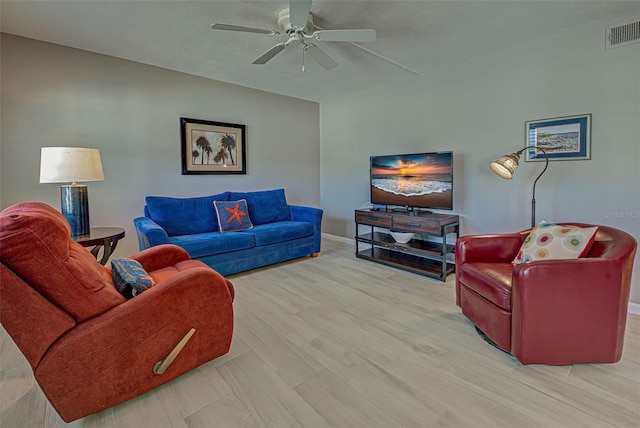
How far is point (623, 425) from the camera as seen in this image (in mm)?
1365

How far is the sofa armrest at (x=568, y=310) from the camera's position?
1.68 m

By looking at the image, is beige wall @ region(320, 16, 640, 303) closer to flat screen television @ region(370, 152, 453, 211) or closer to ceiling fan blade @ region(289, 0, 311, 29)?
flat screen television @ region(370, 152, 453, 211)

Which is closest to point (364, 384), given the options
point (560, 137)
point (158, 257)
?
point (158, 257)

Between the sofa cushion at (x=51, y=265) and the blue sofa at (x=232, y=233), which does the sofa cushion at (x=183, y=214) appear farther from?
the sofa cushion at (x=51, y=265)

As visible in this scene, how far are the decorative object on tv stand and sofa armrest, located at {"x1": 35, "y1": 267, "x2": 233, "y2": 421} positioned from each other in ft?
5.36

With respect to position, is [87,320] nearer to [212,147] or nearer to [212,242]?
[212,242]

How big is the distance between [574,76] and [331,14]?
2258mm

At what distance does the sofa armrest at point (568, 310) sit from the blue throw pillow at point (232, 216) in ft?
9.67

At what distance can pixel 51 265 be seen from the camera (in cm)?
123

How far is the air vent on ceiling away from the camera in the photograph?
2412mm

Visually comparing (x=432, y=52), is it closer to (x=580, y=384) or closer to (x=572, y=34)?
(x=572, y=34)

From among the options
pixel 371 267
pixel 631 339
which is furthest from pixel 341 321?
pixel 631 339

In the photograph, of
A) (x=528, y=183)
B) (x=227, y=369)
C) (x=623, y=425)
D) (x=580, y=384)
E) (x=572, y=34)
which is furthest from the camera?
(x=528, y=183)

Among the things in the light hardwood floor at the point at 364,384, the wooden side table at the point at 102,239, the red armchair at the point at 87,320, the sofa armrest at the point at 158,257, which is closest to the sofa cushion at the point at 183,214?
the wooden side table at the point at 102,239
